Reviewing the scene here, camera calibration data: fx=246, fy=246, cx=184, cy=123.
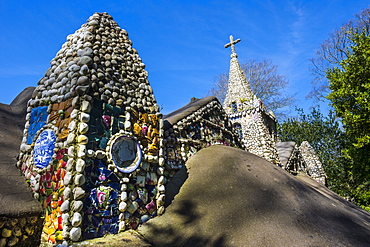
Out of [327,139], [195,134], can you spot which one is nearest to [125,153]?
[195,134]

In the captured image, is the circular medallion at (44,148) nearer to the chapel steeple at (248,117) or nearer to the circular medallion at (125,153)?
the circular medallion at (125,153)

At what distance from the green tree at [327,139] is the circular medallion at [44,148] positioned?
18316 mm

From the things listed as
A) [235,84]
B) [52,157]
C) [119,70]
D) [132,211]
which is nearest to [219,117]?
[119,70]

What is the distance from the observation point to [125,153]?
4.69 meters

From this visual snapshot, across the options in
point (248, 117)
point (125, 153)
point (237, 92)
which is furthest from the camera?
point (237, 92)

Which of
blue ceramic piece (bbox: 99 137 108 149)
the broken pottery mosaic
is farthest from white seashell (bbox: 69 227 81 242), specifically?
blue ceramic piece (bbox: 99 137 108 149)

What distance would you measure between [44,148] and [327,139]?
929 inches

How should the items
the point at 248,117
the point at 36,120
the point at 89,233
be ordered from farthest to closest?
the point at 248,117 < the point at 36,120 < the point at 89,233

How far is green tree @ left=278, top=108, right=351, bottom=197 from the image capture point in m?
18.8

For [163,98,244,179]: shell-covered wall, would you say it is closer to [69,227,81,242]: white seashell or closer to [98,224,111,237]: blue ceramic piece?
[98,224,111,237]: blue ceramic piece

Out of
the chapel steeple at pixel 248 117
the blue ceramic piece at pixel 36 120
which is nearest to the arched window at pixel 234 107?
the chapel steeple at pixel 248 117

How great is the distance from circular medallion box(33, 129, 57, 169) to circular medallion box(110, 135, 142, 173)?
3.52 feet

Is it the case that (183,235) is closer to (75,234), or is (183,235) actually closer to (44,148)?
(75,234)

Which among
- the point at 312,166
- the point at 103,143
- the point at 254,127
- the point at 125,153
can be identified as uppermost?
the point at 254,127
